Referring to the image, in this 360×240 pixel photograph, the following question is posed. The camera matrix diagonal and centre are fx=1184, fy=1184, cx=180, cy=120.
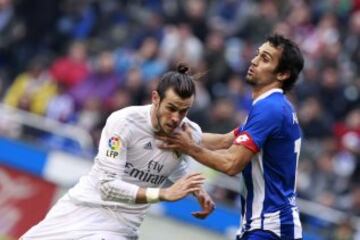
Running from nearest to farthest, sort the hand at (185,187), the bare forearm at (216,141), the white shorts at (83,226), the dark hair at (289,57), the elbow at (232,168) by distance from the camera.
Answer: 1. the hand at (185,187)
2. the elbow at (232,168)
3. the dark hair at (289,57)
4. the white shorts at (83,226)
5. the bare forearm at (216,141)

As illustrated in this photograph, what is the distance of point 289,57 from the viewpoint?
872 centimetres

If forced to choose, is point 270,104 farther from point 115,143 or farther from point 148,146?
point 115,143

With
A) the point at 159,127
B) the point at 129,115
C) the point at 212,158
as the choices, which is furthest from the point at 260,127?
the point at 129,115

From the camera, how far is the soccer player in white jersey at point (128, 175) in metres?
8.55

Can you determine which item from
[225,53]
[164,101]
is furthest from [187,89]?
[225,53]

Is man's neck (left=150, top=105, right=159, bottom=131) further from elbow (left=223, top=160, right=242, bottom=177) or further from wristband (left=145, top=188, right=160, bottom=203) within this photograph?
elbow (left=223, top=160, right=242, bottom=177)

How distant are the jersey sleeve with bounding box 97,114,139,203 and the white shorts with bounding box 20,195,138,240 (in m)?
0.26

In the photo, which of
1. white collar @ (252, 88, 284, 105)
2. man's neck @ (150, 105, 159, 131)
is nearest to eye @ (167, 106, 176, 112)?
man's neck @ (150, 105, 159, 131)

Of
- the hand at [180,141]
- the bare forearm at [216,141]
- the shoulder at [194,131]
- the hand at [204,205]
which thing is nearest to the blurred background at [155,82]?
the bare forearm at [216,141]

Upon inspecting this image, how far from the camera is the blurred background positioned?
15008 millimetres

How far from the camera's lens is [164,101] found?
8.55 meters

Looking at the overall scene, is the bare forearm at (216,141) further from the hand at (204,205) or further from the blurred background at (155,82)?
the blurred background at (155,82)

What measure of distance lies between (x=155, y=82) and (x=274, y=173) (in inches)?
326

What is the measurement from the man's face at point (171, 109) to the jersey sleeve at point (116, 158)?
29cm
